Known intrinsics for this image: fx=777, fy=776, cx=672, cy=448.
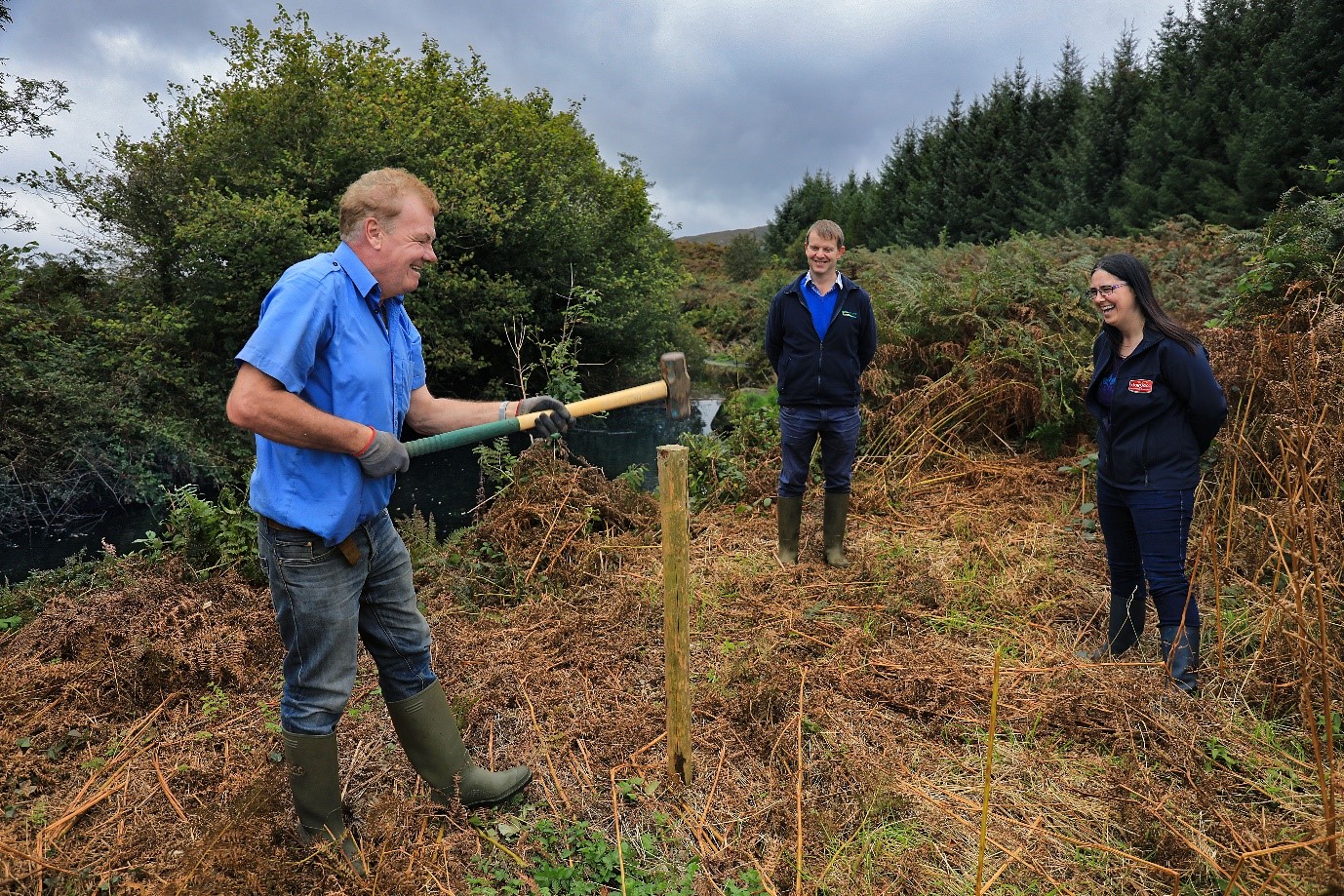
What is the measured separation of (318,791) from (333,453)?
3.49 feet

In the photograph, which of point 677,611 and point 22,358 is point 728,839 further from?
point 22,358

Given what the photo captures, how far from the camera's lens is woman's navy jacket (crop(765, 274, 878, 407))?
15.6 feet

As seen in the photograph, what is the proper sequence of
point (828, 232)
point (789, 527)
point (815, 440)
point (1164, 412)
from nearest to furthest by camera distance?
1. point (1164, 412)
2. point (828, 232)
3. point (815, 440)
4. point (789, 527)

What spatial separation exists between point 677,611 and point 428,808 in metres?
1.12

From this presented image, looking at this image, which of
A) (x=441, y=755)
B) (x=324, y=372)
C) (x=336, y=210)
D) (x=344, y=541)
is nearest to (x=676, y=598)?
(x=441, y=755)

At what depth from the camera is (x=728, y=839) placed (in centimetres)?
265

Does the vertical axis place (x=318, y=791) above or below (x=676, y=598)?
below

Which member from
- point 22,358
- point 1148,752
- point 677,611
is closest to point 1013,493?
point 1148,752

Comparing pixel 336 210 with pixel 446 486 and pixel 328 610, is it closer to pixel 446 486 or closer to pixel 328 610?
pixel 446 486

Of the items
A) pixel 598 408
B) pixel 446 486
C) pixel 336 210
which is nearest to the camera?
pixel 598 408

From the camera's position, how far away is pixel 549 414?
9.10ft

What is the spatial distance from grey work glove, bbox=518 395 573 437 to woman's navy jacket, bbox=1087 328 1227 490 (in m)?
2.31

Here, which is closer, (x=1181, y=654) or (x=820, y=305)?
(x=1181, y=654)

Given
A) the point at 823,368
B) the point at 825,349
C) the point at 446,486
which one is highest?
the point at 825,349
